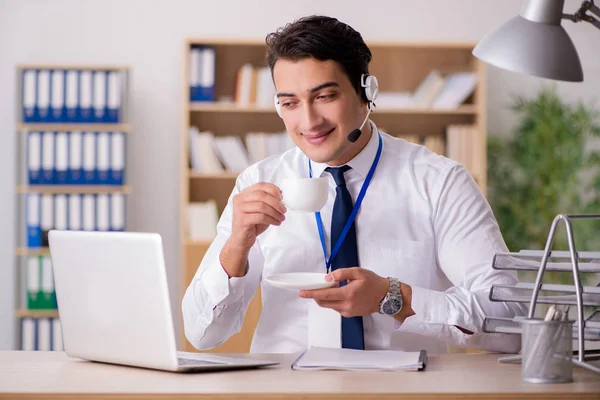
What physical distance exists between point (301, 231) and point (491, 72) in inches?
130

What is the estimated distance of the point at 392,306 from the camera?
5.21 ft

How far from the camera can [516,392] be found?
1183 mm

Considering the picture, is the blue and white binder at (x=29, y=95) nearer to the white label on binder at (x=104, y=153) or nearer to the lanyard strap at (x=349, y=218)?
the white label on binder at (x=104, y=153)

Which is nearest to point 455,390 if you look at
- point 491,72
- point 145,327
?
point 145,327

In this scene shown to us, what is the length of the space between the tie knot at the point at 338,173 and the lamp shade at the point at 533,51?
57 cm

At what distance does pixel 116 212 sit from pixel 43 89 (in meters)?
0.77

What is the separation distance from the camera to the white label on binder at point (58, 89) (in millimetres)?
4311

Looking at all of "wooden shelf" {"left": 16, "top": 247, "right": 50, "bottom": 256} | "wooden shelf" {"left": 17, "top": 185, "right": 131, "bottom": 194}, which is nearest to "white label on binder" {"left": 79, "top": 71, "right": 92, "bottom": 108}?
"wooden shelf" {"left": 17, "top": 185, "right": 131, "bottom": 194}

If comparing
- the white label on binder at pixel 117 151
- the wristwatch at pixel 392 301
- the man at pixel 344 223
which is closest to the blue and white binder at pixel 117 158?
the white label on binder at pixel 117 151

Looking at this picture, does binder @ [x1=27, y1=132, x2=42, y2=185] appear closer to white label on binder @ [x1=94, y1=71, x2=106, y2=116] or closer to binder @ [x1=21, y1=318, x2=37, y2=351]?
white label on binder @ [x1=94, y1=71, x2=106, y2=116]

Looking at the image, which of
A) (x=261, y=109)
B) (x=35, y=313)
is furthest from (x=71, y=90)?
(x=35, y=313)

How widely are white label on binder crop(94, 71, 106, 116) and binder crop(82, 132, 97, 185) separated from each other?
154 millimetres

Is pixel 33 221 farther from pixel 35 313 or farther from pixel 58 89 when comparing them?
pixel 58 89

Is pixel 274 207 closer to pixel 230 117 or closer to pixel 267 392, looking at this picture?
pixel 267 392
